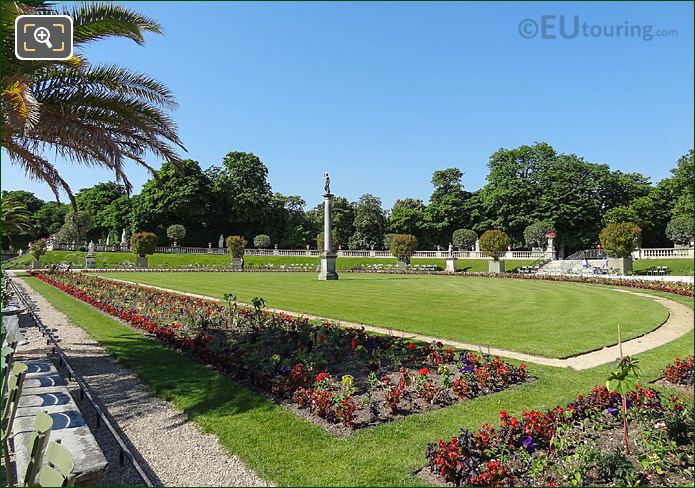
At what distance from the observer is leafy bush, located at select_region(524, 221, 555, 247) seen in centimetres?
5166

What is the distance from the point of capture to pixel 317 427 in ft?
18.0

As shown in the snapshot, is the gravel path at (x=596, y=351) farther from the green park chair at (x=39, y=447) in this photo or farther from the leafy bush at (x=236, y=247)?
the leafy bush at (x=236, y=247)

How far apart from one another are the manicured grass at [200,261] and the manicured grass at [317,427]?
3789 centimetres

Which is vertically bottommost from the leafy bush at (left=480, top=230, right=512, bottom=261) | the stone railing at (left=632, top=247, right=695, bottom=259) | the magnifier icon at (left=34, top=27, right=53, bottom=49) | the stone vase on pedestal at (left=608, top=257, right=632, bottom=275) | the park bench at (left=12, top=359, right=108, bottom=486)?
the park bench at (left=12, top=359, right=108, bottom=486)

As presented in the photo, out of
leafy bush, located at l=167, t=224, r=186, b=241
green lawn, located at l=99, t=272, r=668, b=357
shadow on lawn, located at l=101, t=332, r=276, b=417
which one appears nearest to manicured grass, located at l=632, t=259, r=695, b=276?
green lawn, located at l=99, t=272, r=668, b=357

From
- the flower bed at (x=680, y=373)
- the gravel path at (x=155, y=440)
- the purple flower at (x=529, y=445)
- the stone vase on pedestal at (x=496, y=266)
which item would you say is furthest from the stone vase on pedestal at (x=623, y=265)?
the gravel path at (x=155, y=440)

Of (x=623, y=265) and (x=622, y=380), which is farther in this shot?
(x=623, y=265)

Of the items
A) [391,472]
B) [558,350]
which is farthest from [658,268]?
[391,472]

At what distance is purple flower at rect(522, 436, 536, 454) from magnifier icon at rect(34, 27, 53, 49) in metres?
7.19

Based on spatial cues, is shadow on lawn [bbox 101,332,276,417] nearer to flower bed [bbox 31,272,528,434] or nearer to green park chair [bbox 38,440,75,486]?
flower bed [bbox 31,272,528,434]

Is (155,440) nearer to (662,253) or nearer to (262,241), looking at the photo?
(662,253)

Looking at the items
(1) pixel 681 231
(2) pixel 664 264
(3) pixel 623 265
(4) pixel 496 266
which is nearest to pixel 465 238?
(4) pixel 496 266

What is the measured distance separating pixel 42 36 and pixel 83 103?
243 cm

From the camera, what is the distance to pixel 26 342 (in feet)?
33.3
